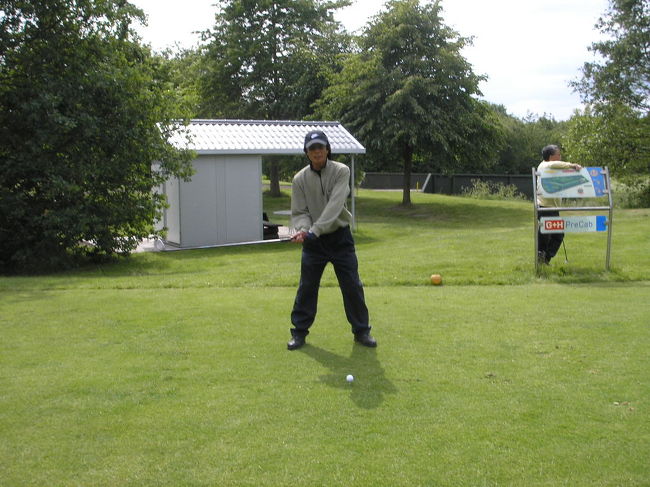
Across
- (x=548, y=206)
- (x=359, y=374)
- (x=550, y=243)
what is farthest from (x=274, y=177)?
(x=359, y=374)

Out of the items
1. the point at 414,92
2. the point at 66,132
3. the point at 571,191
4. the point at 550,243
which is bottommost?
the point at 550,243

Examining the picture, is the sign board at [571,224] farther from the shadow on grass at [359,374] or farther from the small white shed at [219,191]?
the small white shed at [219,191]

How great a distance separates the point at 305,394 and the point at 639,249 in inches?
412

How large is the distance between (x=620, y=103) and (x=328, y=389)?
3096cm

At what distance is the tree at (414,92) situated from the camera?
105 feet

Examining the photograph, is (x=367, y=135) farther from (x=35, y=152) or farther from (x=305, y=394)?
(x=305, y=394)

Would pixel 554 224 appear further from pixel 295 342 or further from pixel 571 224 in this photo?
pixel 295 342

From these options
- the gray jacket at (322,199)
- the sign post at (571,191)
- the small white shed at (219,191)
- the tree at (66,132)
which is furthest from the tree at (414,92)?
the gray jacket at (322,199)

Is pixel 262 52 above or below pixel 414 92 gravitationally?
above

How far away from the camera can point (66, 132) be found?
51.1 feet

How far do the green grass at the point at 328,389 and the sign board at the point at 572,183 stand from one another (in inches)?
66.1

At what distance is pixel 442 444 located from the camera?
176 inches

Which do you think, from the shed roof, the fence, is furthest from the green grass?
the fence

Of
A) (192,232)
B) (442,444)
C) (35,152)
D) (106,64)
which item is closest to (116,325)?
(442,444)
